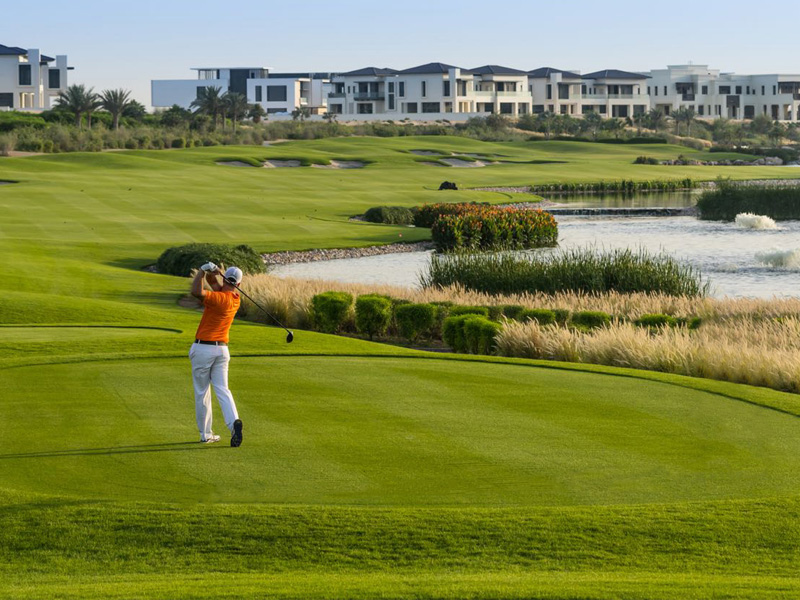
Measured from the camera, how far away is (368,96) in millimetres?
179375

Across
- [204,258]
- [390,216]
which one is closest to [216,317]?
[204,258]

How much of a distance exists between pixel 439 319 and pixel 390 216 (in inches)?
1177

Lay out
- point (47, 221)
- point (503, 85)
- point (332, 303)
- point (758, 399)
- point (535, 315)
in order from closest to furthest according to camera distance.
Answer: point (758, 399) → point (535, 315) → point (332, 303) → point (47, 221) → point (503, 85)

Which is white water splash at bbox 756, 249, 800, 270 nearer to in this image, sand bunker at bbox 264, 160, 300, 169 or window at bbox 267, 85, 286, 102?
sand bunker at bbox 264, 160, 300, 169

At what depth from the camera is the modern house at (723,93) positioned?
634ft

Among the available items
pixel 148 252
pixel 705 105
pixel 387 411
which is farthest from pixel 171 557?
pixel 705 105

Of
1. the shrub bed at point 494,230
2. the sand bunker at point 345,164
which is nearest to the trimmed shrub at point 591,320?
the shrub bed at point 494,230

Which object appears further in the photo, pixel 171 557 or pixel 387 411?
pixel 387 411

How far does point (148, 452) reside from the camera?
10375 mm

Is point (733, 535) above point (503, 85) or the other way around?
the other way around

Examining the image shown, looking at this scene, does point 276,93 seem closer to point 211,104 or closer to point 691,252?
point 211,104

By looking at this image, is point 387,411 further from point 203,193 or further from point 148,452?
point 203,193

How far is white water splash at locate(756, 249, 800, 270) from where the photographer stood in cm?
3841

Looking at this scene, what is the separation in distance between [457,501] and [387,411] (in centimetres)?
283
